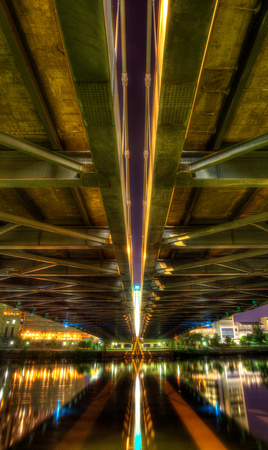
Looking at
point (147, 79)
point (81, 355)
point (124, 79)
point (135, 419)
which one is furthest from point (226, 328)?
point (124, 79)

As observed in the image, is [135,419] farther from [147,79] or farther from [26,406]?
[147,79]

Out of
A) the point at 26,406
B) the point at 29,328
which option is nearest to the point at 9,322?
the point at 29,328

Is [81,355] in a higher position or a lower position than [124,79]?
lower

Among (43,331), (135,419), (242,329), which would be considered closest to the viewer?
(135,419)

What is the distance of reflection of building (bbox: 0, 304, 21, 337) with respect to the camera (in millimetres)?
123106

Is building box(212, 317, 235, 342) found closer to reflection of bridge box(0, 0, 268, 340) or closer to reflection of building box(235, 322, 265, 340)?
reflection of building box(235, 322, 265, 340)

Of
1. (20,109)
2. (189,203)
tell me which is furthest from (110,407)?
(20,109)

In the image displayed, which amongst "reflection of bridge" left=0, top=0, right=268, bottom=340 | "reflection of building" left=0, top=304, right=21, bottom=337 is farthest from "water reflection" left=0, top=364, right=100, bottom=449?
"reflection of building" left=0, top=304, right=21, bottom=337

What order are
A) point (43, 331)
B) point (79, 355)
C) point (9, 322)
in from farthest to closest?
1. point (43, 331)
2. point (9, 322)
3. point (79, 355)

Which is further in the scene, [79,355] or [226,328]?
[226,328]

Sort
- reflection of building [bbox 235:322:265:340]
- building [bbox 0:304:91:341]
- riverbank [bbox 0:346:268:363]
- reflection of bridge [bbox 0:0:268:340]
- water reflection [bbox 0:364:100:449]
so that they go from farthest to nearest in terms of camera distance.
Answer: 1. reflection of building [bbox 235:322:265:340]
2. building [bbox 0:304:91:341]
3. riverbank [bbox 0:346:268:363]
4. water reflection [bbox 0:364:100:449]
5. reflection of bridge [bbox 0:0:268:340]

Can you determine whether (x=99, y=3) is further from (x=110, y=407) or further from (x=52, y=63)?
(x=110, y=407)

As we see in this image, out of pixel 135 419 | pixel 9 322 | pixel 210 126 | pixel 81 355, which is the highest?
pixel 9 322

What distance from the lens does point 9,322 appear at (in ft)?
410
